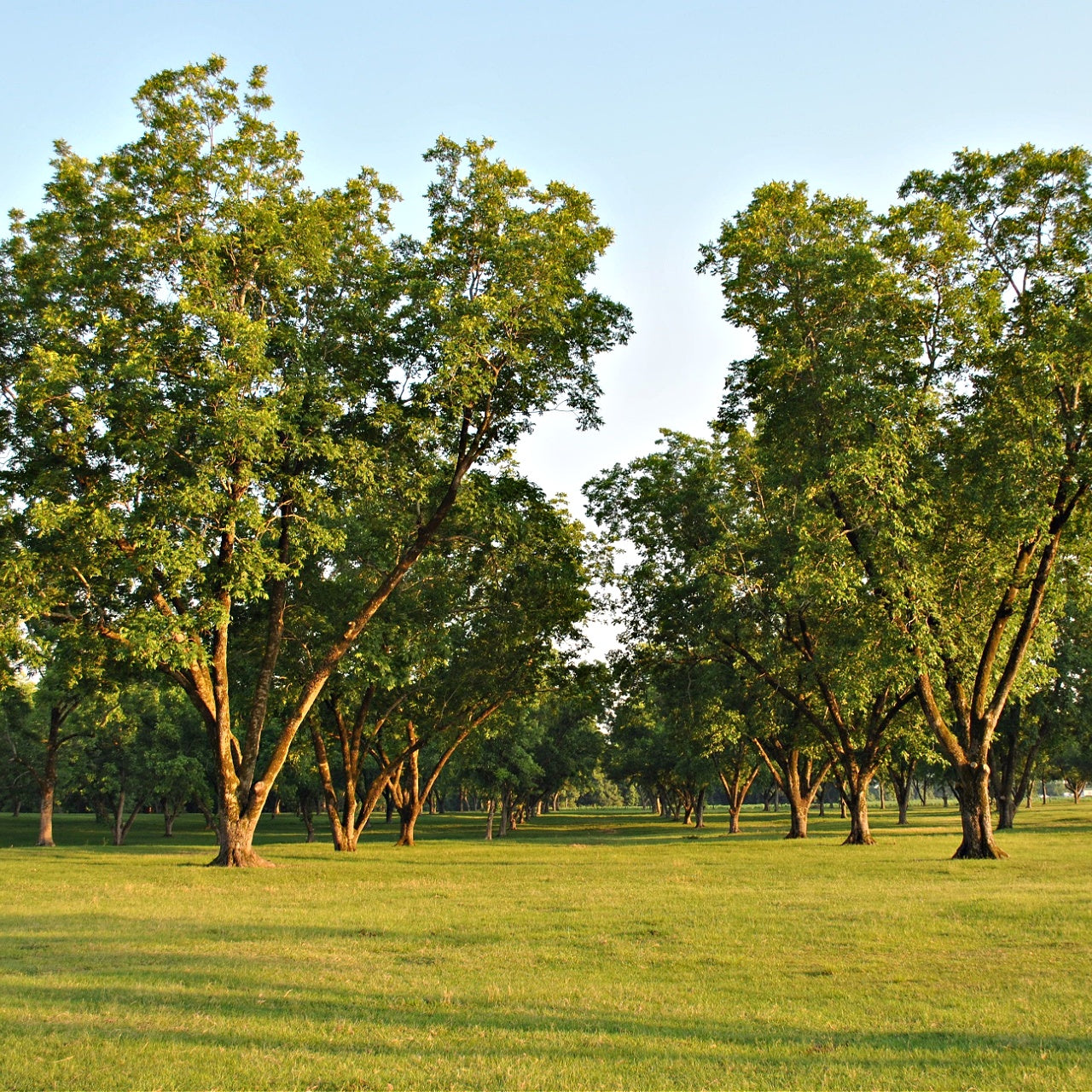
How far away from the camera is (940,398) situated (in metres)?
25.9

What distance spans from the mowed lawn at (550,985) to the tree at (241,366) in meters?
7.21

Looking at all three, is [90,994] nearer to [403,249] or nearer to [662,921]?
[662,921]

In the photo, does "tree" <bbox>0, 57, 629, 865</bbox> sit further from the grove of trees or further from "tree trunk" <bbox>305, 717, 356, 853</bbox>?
"tree trunk" <bbox>305, 717, 356, 853</bbox>

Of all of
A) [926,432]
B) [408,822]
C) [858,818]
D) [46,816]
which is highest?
[926,432]

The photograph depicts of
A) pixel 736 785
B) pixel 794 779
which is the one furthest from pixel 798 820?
pixel 736 785

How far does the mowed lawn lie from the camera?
6410 mm

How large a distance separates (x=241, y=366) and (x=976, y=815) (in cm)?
2354

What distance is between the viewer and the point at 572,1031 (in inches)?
290

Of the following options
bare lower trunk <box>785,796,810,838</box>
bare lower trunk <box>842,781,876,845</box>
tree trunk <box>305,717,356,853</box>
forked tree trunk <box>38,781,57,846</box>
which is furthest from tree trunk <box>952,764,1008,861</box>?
forked tree trunk <box>38,781,57,846</box>

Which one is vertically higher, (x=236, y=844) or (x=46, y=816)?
(x=236, y=844)

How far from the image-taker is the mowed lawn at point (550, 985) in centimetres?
641

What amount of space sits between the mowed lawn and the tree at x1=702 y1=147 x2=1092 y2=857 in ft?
26.6

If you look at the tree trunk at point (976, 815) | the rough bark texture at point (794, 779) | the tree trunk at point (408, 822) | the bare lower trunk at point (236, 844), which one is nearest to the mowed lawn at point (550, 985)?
the bare lower trunk at point (236, 844)

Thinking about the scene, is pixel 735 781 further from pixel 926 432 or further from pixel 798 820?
pixel 926 432
